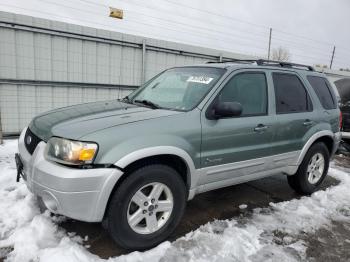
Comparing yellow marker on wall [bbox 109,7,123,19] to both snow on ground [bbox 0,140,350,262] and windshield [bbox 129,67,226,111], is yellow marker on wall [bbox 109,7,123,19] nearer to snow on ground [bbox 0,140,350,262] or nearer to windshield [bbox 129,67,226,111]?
windshield [bbox 129,67,226,111]

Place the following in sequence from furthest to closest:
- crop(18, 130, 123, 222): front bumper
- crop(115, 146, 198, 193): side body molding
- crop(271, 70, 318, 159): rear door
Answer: crop(271, 70, 318, 159): rear door → crop(115, 146, 198, 193): side body molding → crop(18, 130, 123, 222): front bumper

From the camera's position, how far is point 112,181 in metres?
2.58

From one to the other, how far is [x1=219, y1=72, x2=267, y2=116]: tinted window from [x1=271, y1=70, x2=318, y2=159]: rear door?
0.24 metres

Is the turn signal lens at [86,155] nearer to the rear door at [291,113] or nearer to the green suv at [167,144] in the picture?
the green suv at [167,144]

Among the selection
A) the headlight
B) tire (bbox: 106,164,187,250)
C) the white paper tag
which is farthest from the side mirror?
the headlight

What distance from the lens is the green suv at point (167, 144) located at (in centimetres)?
259

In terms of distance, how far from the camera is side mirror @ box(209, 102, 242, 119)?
3.16 m

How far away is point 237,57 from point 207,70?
708cm

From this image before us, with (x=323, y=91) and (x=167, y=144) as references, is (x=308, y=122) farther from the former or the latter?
(x=167, y=144)

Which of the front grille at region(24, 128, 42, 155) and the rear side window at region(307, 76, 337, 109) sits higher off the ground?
the rear side window at region(307, 76, 337, 109)

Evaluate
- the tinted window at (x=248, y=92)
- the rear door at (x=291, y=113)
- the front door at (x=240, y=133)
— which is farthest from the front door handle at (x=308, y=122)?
the tinted window at (x=248, y=92)

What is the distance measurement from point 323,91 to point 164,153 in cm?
325

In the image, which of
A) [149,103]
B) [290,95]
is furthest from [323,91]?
[149,103]

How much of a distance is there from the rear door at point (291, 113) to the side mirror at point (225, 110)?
102 cm
